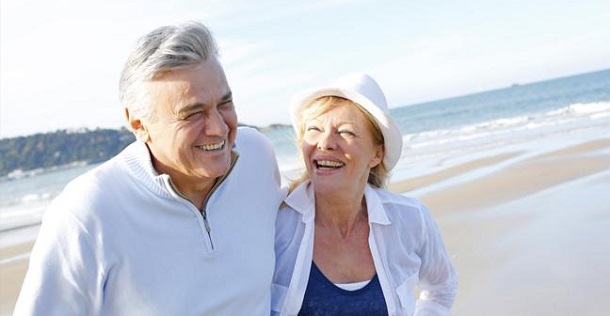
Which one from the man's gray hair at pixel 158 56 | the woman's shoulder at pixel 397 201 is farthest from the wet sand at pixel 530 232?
the man's gray hair at pixel 158 56

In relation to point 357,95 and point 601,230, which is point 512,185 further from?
point 357,95

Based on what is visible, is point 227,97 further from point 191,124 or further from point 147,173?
point 147,173

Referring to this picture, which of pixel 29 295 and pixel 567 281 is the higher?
pixel 29 295

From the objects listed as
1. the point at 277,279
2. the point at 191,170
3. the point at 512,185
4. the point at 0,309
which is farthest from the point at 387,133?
the point at 512,185

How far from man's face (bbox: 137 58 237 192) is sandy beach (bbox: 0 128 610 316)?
11.0 ft

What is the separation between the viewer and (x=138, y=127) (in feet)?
8.08

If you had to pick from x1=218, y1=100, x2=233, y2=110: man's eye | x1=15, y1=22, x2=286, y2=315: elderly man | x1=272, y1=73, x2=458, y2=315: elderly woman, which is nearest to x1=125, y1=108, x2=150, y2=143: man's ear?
x1=15, y1=22, x2=286, y2=315: elderly man

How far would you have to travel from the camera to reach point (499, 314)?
5031 millimetres

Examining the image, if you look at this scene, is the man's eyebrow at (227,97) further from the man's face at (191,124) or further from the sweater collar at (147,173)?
the sweater collar at (147,173)

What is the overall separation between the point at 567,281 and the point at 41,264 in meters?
4.41

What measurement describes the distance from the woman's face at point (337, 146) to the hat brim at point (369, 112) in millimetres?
70

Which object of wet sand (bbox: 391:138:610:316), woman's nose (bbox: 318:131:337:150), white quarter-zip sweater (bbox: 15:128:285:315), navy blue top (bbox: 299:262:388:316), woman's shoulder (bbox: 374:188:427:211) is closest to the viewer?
white quarter-zip sweater (bbox: 15:128:285:315)

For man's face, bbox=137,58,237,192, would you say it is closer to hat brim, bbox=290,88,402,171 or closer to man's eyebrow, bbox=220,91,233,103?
man's eyebrow, bbox=220,91,233,103

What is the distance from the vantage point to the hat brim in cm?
306
